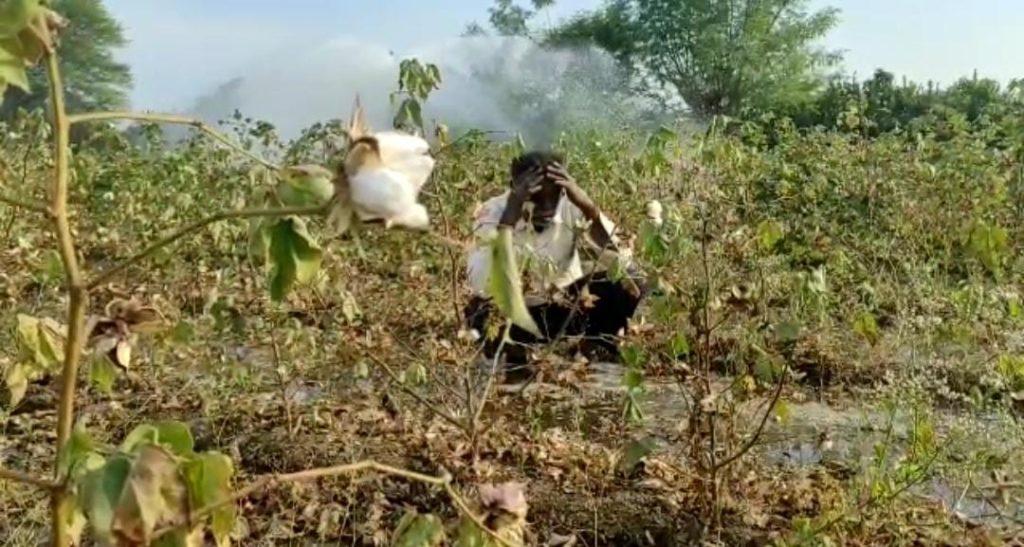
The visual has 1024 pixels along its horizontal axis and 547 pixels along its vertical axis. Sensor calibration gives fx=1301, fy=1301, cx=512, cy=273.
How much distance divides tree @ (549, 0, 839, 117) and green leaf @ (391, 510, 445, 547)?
26.1 m

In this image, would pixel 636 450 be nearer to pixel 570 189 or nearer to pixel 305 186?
pixel 570 189

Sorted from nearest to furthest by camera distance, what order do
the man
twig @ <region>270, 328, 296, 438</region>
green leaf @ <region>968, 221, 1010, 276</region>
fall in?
green leaf @ <region>968, 221, 1010, 276</region>
twig @ <region>270, 328, 296, 438</region>
the man

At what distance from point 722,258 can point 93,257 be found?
351 cm

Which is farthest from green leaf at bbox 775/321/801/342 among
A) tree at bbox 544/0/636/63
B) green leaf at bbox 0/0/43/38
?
tree at bbox 544/0/636/63

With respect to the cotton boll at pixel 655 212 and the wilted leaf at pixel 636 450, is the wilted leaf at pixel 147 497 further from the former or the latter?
the cotton boll at pixel 655 212

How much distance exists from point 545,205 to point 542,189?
0.37 feet

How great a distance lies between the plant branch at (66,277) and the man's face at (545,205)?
10.9 ft

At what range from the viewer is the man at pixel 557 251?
12.1ft

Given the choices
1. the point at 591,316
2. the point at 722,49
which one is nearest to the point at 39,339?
the point at 591,316

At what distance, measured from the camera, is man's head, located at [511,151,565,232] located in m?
4.03

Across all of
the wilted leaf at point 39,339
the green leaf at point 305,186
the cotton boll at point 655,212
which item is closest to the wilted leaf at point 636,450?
the cotton boll at point 655,212

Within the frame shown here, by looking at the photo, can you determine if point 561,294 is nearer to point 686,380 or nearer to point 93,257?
point 686,380

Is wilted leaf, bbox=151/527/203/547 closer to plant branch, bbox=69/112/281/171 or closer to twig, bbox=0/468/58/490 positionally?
twig, bbox=0/468/58/490

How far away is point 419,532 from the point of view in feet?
3.56
